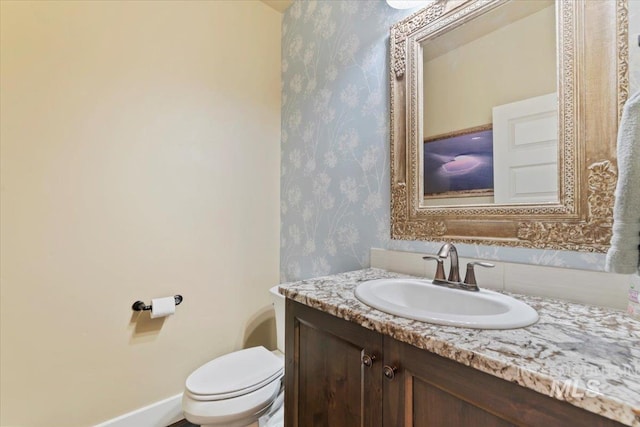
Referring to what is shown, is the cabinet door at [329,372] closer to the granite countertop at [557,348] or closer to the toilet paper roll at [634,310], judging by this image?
the granite countertop at [557,348]

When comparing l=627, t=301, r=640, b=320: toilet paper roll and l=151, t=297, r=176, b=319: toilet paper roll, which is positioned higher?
l=627, t=301, r=640, b=320: toilet paper roll

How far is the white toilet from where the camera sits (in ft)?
3.57

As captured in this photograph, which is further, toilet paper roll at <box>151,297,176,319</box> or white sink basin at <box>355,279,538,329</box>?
toilet paper roll at <box>151,297,176,319</box>

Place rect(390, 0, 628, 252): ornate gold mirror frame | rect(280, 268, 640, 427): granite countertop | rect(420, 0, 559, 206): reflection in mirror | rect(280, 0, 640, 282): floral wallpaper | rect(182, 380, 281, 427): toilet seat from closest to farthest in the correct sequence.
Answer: rect(280, 268, 640, 427): granite countertop < rect(390, 0, 628, 252): ornate gold mirror frame < rect(420, 0, 559, 206): reflection in mirror < rect(182, 380, 281, 427): toilet seat < rect(280, 0, 640, 282): floral wallpaper

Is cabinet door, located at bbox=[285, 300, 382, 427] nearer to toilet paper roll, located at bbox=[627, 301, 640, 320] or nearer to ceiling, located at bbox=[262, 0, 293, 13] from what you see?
toilet paper roll, located at bbox=[627, 301, 640, 320]

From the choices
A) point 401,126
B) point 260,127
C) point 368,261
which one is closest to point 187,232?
point 260,127

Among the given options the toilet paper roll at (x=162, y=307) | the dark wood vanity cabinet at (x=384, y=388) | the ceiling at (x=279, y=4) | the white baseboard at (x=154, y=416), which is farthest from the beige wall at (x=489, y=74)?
the white baseboard at (x=154, y=416)

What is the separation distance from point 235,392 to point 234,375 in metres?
0.11

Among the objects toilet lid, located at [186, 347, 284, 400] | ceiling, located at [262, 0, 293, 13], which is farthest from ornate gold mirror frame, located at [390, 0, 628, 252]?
ceiling, located at [262, 0, 293, 13]

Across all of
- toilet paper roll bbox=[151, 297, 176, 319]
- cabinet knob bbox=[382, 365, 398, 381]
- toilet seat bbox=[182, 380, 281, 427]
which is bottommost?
toilet seat bbox=[182, 380, 281, 427]

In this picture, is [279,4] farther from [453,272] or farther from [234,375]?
[234,375]

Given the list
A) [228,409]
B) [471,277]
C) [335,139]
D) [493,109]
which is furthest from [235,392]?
[493,109]

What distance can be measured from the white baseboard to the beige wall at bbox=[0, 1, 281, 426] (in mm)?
38

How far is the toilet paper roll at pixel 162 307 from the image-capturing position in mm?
1416
